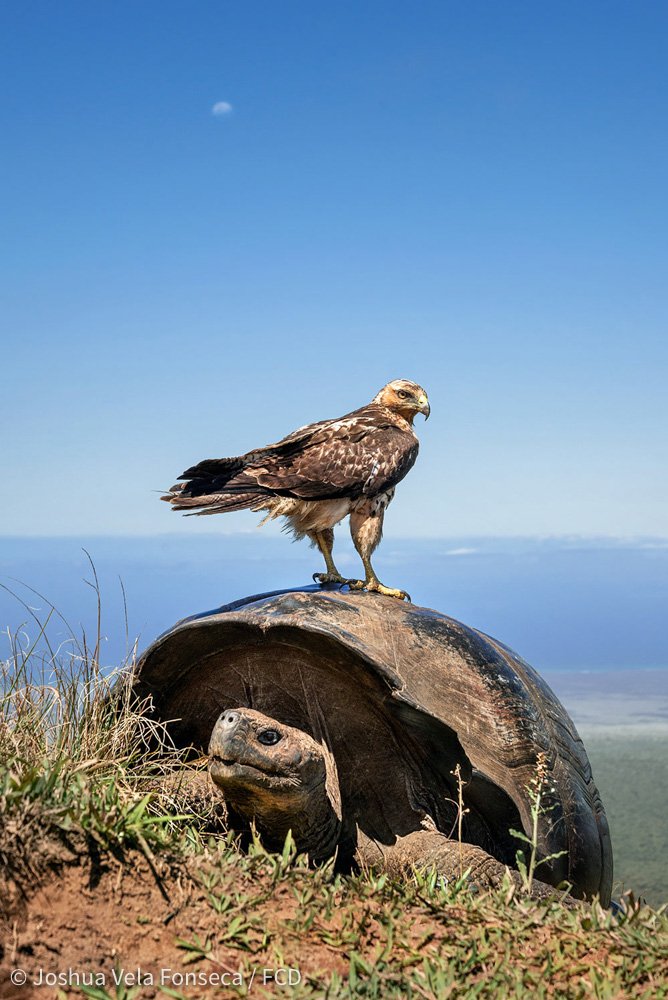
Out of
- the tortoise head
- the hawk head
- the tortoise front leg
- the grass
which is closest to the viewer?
the grass

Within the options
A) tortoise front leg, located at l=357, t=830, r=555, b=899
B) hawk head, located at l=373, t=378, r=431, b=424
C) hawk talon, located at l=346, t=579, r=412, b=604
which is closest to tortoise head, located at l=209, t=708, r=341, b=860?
tortoise front leg, located at l=357, t=830, r=555, b=899

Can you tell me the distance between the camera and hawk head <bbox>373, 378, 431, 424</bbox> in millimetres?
6543

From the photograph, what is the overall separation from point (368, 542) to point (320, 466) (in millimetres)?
564

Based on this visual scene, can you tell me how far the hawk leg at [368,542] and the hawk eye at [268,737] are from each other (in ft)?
4.74

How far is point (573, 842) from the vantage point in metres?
5.10

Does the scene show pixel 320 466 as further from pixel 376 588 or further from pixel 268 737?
pixel 268 737

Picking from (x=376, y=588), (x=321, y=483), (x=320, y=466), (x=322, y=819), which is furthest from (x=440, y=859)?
(x=320, y=466)

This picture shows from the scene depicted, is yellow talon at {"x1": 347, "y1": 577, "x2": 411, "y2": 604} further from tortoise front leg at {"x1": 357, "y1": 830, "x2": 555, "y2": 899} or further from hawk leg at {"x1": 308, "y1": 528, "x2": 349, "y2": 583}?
tortoise front leg at {"x1": 357, "y1": 830, "x2": 555, "y2": 899}

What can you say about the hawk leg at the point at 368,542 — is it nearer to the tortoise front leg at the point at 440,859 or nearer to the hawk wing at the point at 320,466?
the hawk wing at the point at 320,466

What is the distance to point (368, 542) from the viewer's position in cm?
582

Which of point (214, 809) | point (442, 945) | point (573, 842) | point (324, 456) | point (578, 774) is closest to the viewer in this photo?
point (442, 945)

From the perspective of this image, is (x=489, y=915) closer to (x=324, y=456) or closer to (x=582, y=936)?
(x=582, y=936)

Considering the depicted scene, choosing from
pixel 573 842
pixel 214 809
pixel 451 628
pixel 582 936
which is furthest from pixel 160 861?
pixel 573 842

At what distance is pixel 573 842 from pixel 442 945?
1863 millimetres
